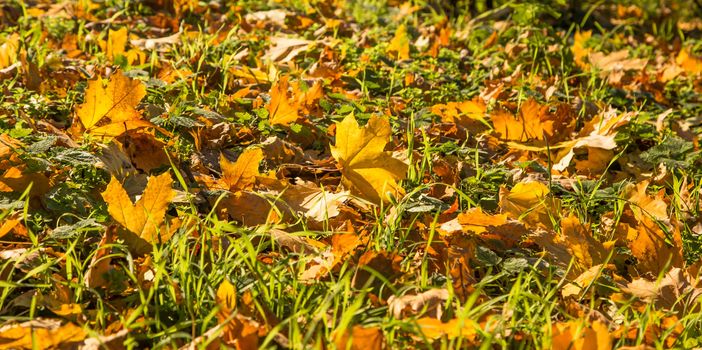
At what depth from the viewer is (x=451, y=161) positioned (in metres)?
2.49

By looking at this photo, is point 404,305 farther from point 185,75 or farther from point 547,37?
point 547,37

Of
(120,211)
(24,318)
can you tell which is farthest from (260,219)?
(24,318)

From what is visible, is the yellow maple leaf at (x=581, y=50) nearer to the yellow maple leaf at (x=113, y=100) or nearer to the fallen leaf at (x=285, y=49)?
the fallen leaf at (x=285, y=49)

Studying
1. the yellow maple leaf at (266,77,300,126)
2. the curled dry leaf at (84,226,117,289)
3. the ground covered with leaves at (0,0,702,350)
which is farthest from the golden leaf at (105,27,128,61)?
the curled dry leaf at (84,226,117,289)

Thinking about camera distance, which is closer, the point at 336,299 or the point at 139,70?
the point at 336,299

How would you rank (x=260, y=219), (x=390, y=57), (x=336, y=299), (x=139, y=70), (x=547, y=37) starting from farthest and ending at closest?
(x=547, y=37), (x=390, y=57), (x=139, y=70), (x=260, y=219), (x=336, y=299)

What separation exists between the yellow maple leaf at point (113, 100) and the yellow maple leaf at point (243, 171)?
288mm

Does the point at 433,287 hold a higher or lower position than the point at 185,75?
higher

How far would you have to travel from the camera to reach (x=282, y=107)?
2.50 m

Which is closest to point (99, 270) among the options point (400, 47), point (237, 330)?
point (237, 330)

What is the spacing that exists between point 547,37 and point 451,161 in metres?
1.63

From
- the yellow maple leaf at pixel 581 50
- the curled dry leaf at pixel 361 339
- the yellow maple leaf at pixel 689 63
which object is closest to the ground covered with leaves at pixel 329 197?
the curled dry leaf at pixel 361 339

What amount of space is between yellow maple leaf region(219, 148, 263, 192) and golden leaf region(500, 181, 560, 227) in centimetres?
69

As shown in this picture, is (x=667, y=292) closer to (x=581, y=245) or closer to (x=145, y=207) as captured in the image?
(x=581, y=245)
